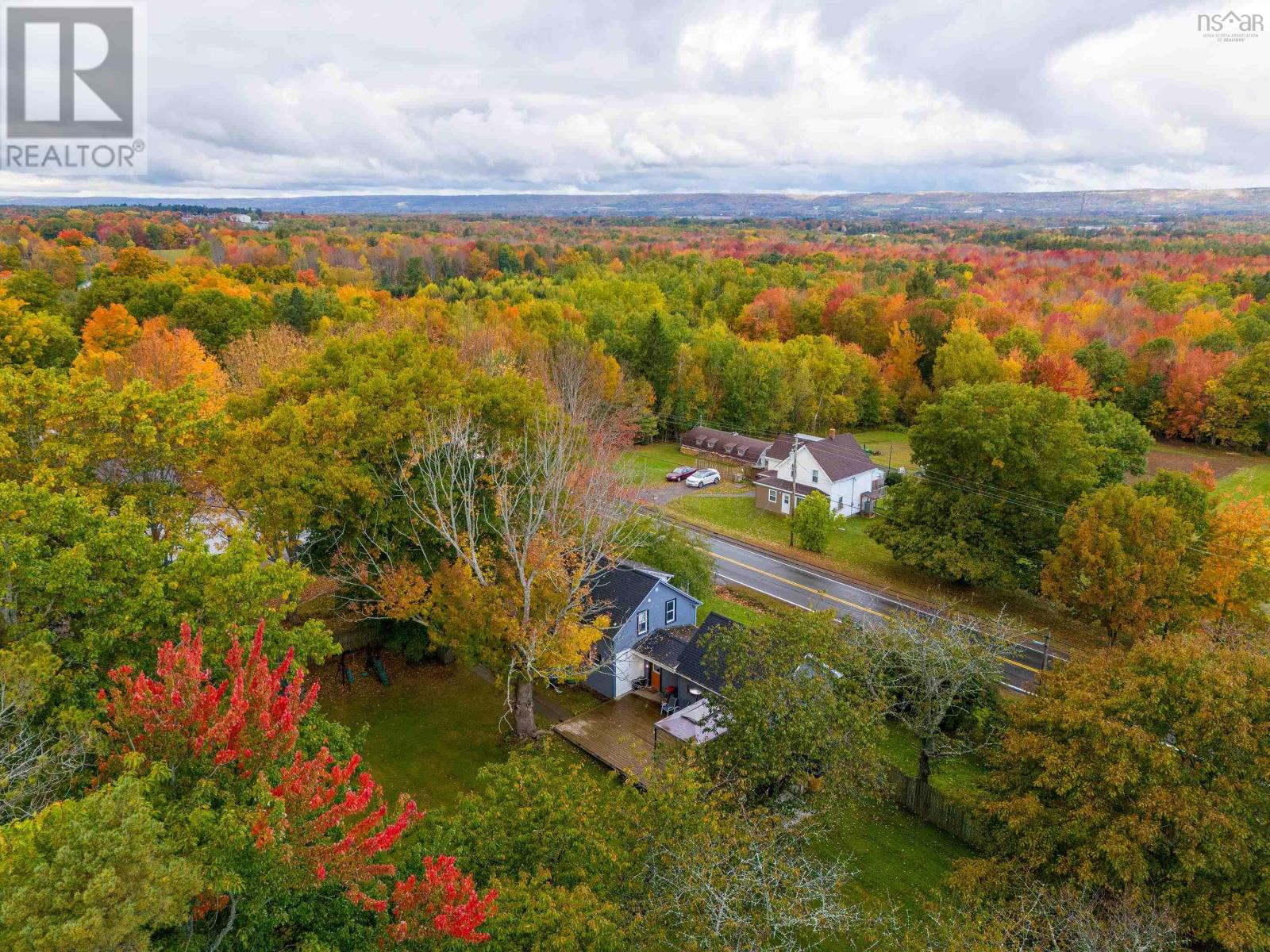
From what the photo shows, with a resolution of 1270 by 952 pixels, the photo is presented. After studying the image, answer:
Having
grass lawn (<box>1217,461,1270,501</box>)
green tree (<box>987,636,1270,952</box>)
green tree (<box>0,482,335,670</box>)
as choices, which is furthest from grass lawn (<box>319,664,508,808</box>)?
grass lawn (<box>1217,461,1270,501</box>)

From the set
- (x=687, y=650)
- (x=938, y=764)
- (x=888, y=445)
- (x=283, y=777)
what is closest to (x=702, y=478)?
(x=888, y=445)

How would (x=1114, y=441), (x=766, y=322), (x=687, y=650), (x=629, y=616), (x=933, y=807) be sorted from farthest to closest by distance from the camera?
(x=766, y=322) < (x=1114, y=441) < (x=629, y=616) < (x=687, y=650) < (x=933, y=807)

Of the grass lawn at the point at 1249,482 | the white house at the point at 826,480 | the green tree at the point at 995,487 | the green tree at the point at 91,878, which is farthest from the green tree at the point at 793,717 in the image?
the grass lawn at the point at 1249,482

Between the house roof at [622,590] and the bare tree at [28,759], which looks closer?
the bare tree at [28,759]

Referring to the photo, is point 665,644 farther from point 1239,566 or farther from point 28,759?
point 1239,566

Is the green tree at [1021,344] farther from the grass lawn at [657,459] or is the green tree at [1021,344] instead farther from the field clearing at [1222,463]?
the grass lawn at [657,459]

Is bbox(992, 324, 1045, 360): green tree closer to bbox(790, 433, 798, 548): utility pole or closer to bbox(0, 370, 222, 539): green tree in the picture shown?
bbox(790, 433, 798, 548): utility pole
